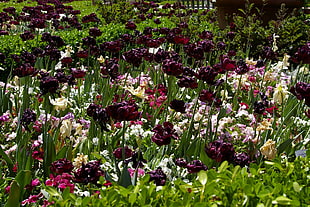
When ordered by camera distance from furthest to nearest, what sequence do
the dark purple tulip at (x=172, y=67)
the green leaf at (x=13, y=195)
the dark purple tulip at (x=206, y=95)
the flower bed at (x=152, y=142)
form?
the dark purple tulip at (x=206, y=95)
the dark purple tulip at (x=172, y=67)
the green leaf at (x=13, y=195)
the flower bed at (x=152, y=142)

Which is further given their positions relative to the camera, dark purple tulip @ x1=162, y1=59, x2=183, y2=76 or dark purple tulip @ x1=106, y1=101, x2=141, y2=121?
dark purple tulip @ x1=162, y1=59, x2=183, y2=76

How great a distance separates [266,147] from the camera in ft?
8.60

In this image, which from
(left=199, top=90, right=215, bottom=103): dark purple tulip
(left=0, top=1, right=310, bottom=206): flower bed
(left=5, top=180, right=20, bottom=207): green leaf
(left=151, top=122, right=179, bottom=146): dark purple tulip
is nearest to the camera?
(left=0, top=1, right=310, bottom=206): flower bed

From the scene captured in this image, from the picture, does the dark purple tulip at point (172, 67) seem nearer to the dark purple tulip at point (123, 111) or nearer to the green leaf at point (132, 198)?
the dark purple tulip at point (123, 111)

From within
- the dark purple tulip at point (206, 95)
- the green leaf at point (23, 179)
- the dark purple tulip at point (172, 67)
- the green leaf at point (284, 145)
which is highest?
the dark purple tulip at point (172, 67)

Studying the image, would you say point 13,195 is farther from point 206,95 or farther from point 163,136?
point 206,95

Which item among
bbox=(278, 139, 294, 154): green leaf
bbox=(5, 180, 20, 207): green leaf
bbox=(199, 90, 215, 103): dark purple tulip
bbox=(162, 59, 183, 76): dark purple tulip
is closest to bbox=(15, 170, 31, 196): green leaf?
bbox=(5, 180, 20, 207): green leaf

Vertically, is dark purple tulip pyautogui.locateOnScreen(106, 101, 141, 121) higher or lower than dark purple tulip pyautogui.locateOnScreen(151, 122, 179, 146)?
higher

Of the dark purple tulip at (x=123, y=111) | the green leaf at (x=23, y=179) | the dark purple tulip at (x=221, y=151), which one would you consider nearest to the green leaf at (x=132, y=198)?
the dark purple tulip at (x=123, y=111)

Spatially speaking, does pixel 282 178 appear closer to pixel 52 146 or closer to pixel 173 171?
pixel 173 171

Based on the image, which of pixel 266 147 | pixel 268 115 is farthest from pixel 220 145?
pixel 268 115

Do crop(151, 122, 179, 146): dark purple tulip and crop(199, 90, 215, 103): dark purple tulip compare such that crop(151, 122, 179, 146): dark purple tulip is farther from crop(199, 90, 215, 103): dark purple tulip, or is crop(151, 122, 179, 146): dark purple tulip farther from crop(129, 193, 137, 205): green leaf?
crop(129, 193, 137, 205): green leaf

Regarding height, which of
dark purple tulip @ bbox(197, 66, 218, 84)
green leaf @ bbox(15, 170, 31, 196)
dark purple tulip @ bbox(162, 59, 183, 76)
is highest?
dark purple tulip @ bbox(162, 59, 183, 76)

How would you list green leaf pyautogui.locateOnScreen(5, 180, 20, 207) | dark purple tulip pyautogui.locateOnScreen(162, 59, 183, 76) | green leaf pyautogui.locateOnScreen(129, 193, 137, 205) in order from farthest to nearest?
dark purple tulip pyautogui.locateOnScreen(162, 59, 183, 76) → green leaf pyautogui.locateOnScreen(5, 180, 20, 207) → green leaf pyautogui.locateOnScreen(129, 193, 137, 205)
